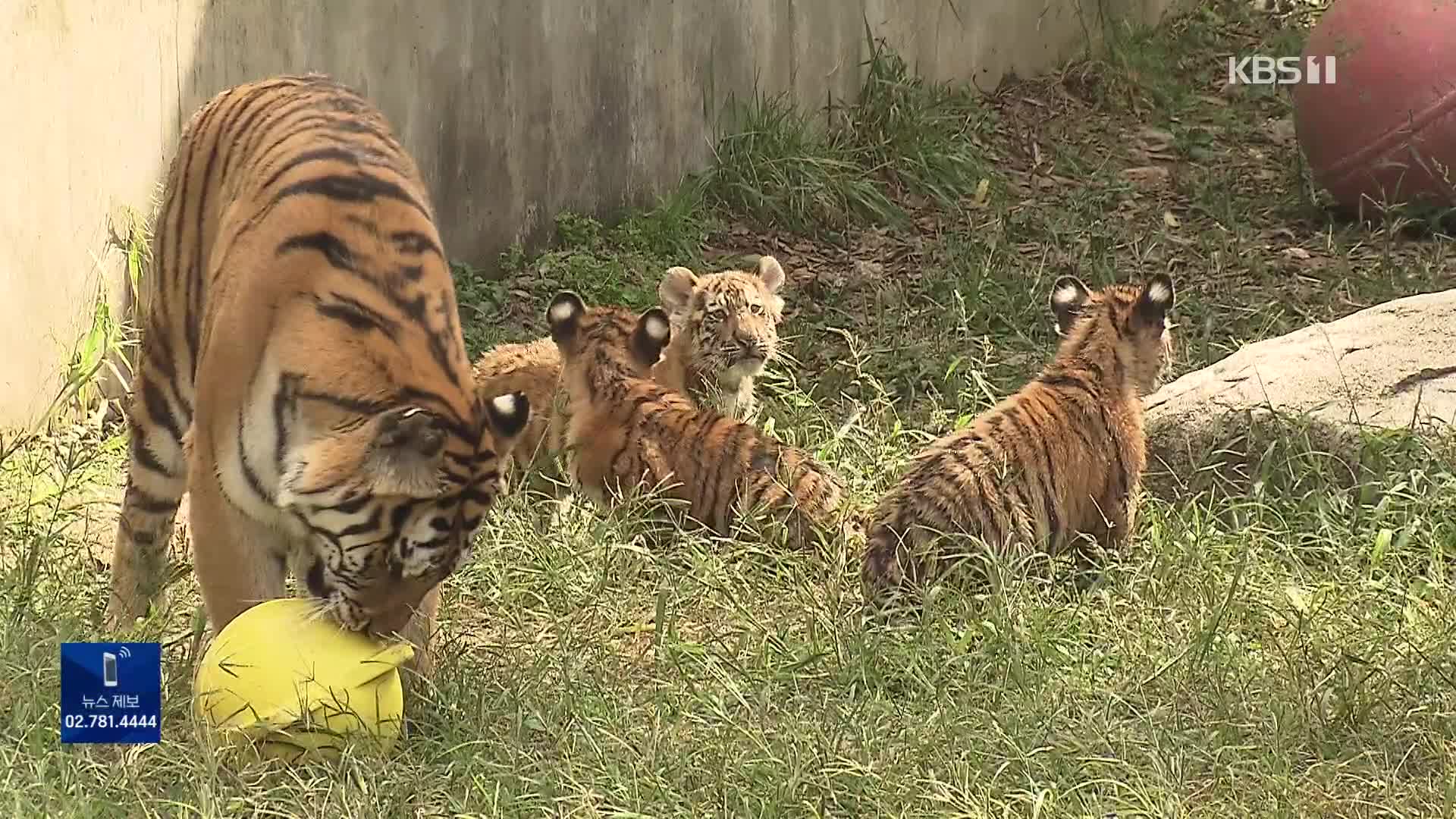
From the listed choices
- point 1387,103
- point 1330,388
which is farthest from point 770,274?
point 1387,103

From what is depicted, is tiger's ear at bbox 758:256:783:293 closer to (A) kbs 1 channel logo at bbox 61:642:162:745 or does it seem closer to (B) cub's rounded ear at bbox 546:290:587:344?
(B) cub's rounded ear at bbox 546:290:587:344

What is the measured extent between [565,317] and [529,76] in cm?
203

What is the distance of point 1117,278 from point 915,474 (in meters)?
3.17

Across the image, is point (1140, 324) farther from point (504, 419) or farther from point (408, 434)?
point (408, 434)

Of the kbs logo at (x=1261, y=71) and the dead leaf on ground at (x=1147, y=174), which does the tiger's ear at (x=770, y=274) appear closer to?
the dead leaf on ground at (x=1147, y=174)

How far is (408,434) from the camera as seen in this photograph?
3.76 m

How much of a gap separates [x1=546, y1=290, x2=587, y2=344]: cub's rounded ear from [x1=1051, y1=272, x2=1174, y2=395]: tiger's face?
4.54 ft

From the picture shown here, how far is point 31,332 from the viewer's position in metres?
6.00

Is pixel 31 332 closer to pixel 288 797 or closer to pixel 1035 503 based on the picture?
pixel 288 797

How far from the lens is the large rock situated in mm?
5570

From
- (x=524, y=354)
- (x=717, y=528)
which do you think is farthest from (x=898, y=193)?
(x=717, y=528)

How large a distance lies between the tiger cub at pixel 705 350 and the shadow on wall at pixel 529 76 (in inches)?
39.3

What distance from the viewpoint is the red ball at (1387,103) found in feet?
25.6

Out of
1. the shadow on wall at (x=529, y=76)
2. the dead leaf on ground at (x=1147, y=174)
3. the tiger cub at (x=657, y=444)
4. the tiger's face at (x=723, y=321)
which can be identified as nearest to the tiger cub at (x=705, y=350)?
the tiger's face at (x=723, y=321)
